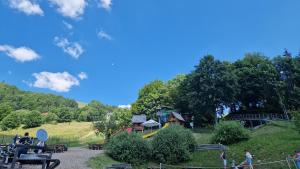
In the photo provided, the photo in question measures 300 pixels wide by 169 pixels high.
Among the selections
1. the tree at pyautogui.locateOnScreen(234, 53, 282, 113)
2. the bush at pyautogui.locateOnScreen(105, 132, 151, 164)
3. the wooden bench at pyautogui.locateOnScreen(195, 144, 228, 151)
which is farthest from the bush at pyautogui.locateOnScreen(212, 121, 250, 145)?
the tree at pyautogui.locateOnScreen(234, 53, 282, 113)

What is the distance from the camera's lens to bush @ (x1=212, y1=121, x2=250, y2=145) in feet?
108

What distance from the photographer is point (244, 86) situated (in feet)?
178

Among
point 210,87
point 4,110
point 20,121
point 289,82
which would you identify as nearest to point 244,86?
point 289,82

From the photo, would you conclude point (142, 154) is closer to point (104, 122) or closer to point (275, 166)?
point (275, 166)

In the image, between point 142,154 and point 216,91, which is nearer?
point 142,154

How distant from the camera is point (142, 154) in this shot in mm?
29922

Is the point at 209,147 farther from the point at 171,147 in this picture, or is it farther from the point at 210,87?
the point at 210,87

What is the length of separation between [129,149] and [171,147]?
4530 mm

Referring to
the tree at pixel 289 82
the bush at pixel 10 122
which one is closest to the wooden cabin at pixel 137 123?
the tree at pixel 289 82

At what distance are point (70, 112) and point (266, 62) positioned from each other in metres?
73.4

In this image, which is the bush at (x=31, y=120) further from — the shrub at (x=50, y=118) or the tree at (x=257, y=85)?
the tree at (x=257, y=85)

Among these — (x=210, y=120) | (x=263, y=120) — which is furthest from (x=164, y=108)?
(x=263, y=120)

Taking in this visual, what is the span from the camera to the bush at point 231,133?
33031 mm

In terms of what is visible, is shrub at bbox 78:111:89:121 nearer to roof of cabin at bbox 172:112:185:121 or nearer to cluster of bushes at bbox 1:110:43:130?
cluster of bushes at bbox 1:110:43:130
